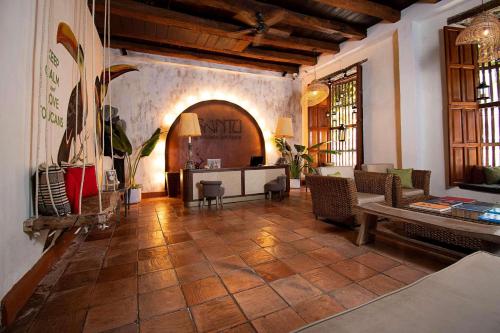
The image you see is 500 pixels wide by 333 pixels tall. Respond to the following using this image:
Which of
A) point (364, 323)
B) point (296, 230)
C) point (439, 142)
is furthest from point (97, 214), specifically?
point (439, 142)

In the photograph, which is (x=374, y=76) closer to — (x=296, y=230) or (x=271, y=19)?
(x=271, y=19)

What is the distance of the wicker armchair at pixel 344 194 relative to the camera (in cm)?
284

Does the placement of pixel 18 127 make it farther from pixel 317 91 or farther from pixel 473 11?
pixel 473 11

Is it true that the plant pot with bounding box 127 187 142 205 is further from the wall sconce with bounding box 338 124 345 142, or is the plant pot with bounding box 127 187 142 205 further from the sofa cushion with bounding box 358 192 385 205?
the wall sconce with bounding box 338 124 345 142

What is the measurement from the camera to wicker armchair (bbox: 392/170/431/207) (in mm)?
3291

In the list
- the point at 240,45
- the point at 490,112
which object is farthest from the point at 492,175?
the point at 240,45

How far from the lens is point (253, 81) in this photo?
267 inches

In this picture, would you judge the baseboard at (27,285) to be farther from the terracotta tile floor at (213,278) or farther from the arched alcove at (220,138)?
the arched alcove at (220,138)

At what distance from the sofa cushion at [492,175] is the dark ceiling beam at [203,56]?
5.18 m

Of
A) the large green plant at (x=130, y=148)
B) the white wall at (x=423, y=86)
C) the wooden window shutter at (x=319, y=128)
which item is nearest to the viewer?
the white wall at (x=423, y=86)

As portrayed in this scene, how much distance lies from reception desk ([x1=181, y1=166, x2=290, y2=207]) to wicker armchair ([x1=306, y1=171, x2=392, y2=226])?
1.83m

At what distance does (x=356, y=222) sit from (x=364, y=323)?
238 centimetres

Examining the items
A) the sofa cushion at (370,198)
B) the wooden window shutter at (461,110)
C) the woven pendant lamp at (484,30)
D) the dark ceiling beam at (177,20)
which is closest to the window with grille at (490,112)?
the wooden window shutter at (461,110)

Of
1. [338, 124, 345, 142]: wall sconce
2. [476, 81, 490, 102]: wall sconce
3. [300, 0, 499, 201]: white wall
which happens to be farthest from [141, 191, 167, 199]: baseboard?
[476, 81, 490, 102]: wall sconce
